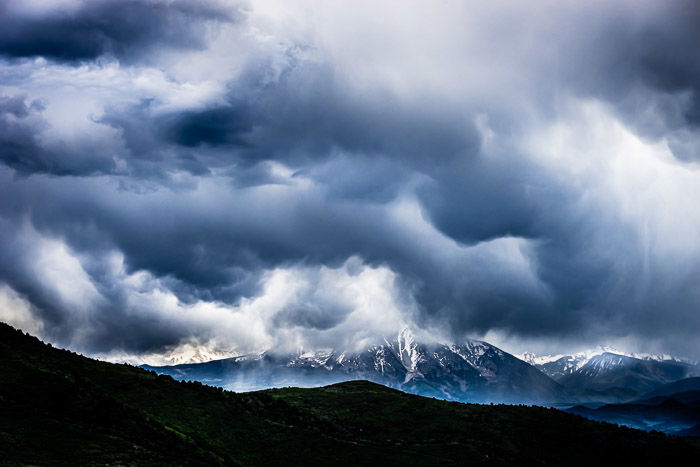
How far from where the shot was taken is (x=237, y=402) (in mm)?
142500

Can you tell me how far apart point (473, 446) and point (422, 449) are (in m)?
13.6

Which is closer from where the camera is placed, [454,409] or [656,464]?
[656,464]

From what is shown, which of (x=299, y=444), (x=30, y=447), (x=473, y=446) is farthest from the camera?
(x=473, y=446)

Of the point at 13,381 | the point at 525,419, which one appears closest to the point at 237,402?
the point at 13,381

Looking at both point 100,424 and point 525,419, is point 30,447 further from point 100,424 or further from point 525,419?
point 525,419

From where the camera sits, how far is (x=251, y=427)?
421ft

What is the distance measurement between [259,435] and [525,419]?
8531cm

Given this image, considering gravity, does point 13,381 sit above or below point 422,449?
above

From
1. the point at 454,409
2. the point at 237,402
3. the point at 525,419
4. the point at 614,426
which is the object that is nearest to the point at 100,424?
the point at 237,402

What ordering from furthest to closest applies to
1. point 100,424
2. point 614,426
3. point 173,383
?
point 614,426 < point 173,383 < point 100,424

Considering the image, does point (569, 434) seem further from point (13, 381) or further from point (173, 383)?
point (13, 381)

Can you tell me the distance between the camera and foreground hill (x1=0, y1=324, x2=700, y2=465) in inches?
3179

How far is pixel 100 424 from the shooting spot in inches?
3561

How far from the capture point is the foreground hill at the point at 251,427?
3179 inches
